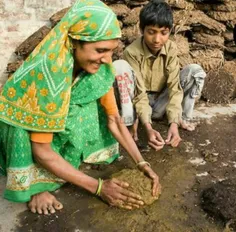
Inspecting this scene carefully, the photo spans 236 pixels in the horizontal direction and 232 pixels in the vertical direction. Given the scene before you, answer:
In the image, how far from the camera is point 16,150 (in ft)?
7.60

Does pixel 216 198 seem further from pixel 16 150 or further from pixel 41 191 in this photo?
pixel 16 150

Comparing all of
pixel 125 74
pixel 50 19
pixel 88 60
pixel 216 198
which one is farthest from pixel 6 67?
pixel 216 198

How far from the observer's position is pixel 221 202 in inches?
95.8

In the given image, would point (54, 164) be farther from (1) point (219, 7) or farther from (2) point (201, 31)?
(1) point (219, 7)

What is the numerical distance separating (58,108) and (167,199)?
1.04m

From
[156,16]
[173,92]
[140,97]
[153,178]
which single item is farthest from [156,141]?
[156,16]

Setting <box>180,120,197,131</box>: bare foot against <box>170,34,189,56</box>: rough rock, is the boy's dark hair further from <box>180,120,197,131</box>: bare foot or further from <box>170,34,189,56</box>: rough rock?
<box>170,34,189,56</box>: rough rock

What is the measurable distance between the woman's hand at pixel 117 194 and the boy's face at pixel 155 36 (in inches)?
57.6

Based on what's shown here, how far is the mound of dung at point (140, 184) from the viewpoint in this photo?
2.50 meters

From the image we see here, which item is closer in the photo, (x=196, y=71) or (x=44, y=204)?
(x=44, y=204)

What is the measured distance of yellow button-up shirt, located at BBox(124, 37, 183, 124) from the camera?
3385 mm

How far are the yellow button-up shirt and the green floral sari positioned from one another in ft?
2.90

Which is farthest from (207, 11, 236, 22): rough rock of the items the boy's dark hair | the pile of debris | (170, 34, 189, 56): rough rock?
the boy's dark hair

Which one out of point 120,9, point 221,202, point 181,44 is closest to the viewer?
point 221,202
